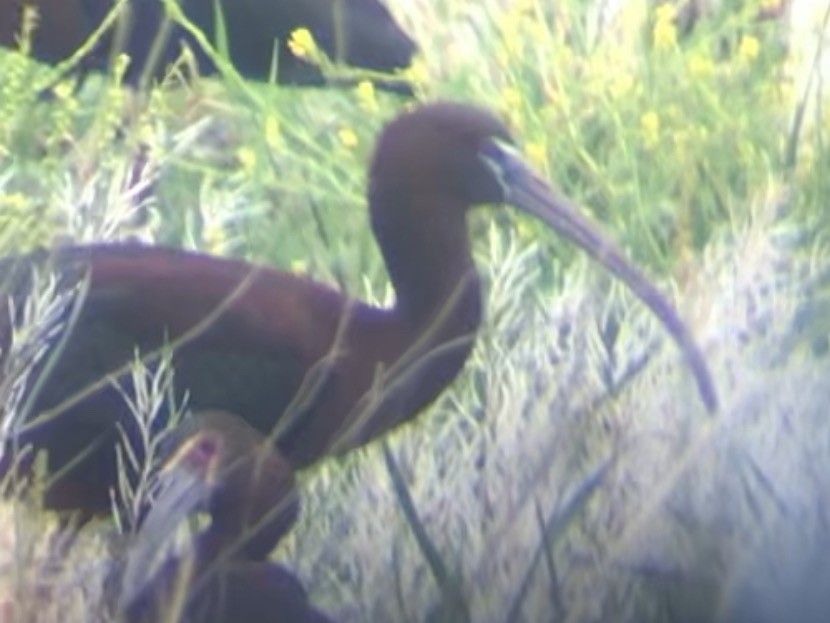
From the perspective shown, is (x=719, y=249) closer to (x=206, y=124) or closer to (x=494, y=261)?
(x=494, y=261)

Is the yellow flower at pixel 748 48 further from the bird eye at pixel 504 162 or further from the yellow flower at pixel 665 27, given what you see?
the bird eye at pixel 504 162

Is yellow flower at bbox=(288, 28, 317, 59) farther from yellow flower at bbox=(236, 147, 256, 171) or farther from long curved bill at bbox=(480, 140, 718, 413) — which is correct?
long curved bill at bbox=(480, 140, 718, 413)

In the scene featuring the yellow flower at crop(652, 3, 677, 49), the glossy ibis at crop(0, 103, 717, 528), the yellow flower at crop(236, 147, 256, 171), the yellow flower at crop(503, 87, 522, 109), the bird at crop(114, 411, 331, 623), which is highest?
the yellow flower at crop(652, 3, 677, 49)

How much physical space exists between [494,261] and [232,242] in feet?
1.05

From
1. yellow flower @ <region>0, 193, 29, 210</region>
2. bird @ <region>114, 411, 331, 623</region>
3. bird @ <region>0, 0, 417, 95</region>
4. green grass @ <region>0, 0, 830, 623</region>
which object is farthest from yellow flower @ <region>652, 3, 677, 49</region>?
yellow flower @ <region>0, 193, 29, 210</region>

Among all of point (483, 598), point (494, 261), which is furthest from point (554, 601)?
point (494, 261)

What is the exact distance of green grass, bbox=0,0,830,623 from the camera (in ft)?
16.9

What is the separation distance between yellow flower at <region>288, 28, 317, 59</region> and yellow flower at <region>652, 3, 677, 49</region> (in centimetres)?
42

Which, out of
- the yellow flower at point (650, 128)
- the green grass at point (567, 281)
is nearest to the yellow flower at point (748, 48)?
the green grass at point (567, 281)

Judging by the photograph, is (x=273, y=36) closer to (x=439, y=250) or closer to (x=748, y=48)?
(x=439, y=250)

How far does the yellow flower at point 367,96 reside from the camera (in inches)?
206

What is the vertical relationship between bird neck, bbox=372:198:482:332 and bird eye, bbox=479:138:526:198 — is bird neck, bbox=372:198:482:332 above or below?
below

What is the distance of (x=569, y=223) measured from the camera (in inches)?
204

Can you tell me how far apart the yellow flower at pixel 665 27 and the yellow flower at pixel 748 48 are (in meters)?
0.08
